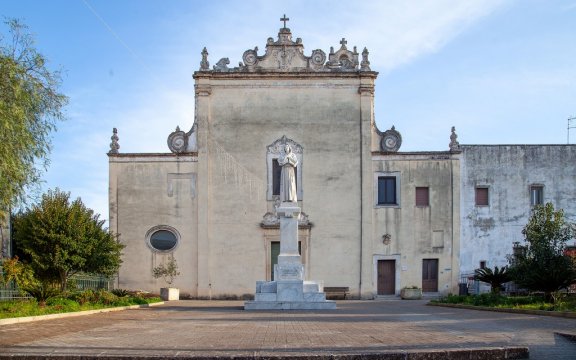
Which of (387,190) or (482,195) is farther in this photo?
(482,195)

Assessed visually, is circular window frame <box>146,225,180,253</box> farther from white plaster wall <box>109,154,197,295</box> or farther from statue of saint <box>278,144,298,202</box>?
statue of saint <box>278,144,298,202</box>

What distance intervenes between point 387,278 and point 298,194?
6007 millimetres

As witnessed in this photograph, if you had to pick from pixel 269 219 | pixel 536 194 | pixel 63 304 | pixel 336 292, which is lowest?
pixel 336 292

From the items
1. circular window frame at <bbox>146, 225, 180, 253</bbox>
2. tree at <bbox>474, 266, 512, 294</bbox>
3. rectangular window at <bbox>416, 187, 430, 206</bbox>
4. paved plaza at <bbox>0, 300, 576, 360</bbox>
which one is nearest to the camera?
paved plaza at <bbox>0, 300, 576, 360</bbox>

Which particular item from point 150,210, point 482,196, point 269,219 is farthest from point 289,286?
point 482,196

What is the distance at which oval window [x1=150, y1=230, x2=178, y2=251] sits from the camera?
3472 centimetres

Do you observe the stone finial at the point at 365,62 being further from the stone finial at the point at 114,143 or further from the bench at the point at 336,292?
the stone finial at the point at 114,143

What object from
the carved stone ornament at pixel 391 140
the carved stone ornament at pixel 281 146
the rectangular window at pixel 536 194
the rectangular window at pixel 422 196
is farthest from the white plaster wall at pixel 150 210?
the rectangular window at pixel 536 194

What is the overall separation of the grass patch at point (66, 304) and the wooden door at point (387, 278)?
39.4 feet

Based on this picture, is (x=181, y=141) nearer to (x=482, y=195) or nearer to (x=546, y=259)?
(x=482, y=195)

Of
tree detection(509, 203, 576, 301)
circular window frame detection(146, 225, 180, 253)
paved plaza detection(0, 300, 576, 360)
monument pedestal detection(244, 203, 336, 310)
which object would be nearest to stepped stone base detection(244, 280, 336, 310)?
monument pedestal detection(244, 203, 336, 310)

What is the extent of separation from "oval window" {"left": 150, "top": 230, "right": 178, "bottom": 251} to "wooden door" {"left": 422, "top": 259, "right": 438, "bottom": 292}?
40.3 feet

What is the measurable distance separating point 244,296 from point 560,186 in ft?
56.2

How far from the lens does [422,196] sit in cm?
3512
